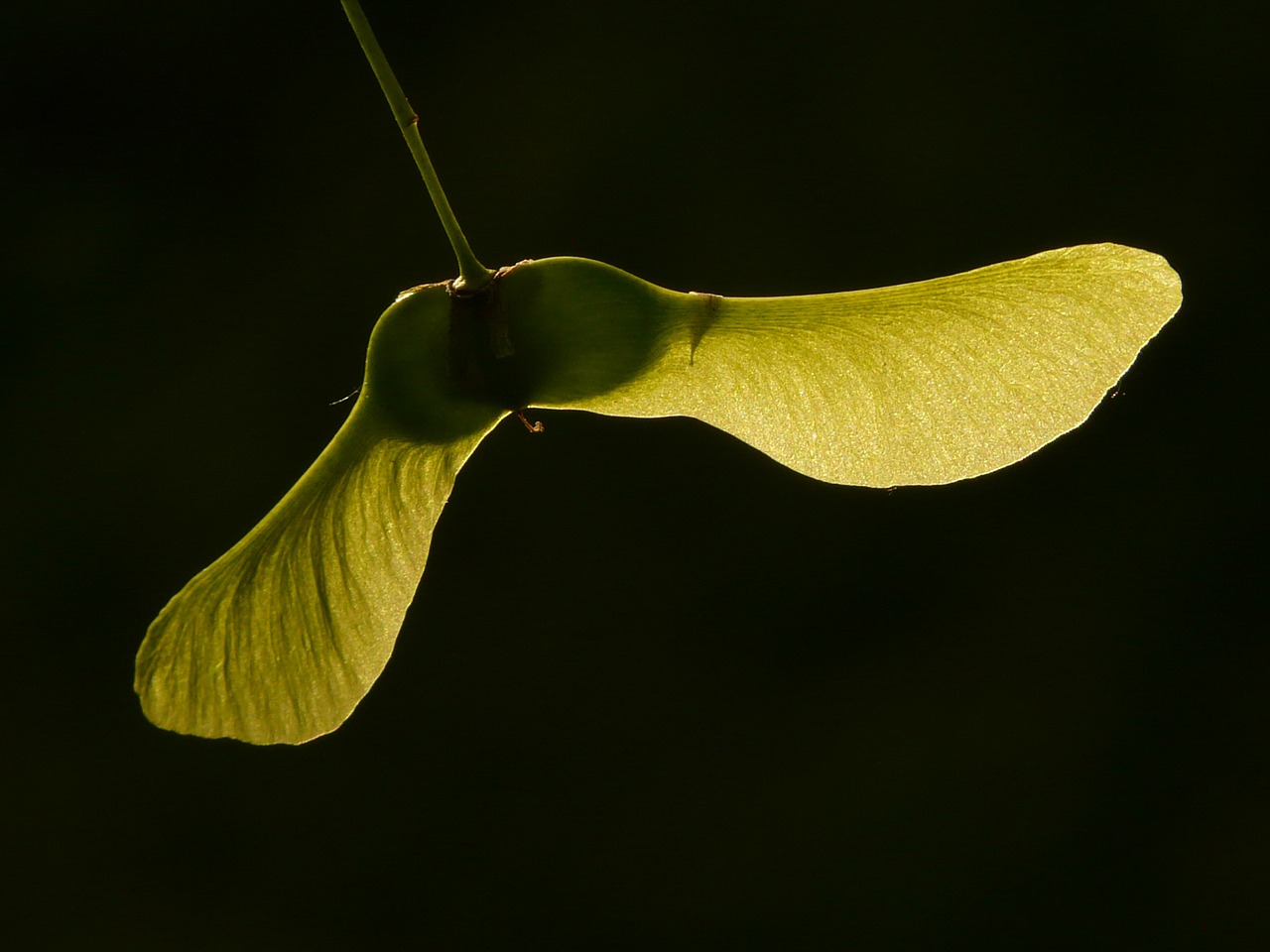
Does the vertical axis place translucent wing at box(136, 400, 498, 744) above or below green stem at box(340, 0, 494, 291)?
below

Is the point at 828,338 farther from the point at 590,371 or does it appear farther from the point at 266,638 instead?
the point at 266,638

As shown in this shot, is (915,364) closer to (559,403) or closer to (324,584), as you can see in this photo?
(559,403)

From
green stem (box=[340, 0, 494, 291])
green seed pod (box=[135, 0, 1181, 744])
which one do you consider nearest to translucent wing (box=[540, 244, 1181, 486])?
green seed pod (box=[135, 0, 1181, 744])

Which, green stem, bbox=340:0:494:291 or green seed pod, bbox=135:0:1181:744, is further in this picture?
green seed pod, bbox=135:0:1181:744

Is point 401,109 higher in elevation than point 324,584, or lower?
higher

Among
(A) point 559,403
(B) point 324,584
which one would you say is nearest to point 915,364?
(A) point 559,403

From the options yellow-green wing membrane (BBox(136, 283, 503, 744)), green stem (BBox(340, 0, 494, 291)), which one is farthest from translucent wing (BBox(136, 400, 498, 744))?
green stem (BBox(340, 0, 494, 291))

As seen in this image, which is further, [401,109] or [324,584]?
[324,584]

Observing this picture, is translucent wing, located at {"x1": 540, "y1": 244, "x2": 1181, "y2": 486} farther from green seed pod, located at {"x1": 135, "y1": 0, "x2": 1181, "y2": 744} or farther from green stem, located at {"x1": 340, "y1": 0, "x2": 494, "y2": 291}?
green stem, located at {"x1": 340, "y1": 0, "x2": 494, "y2": 291}

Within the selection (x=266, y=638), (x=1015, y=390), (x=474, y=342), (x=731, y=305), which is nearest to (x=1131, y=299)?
(x=1015, y=390)
